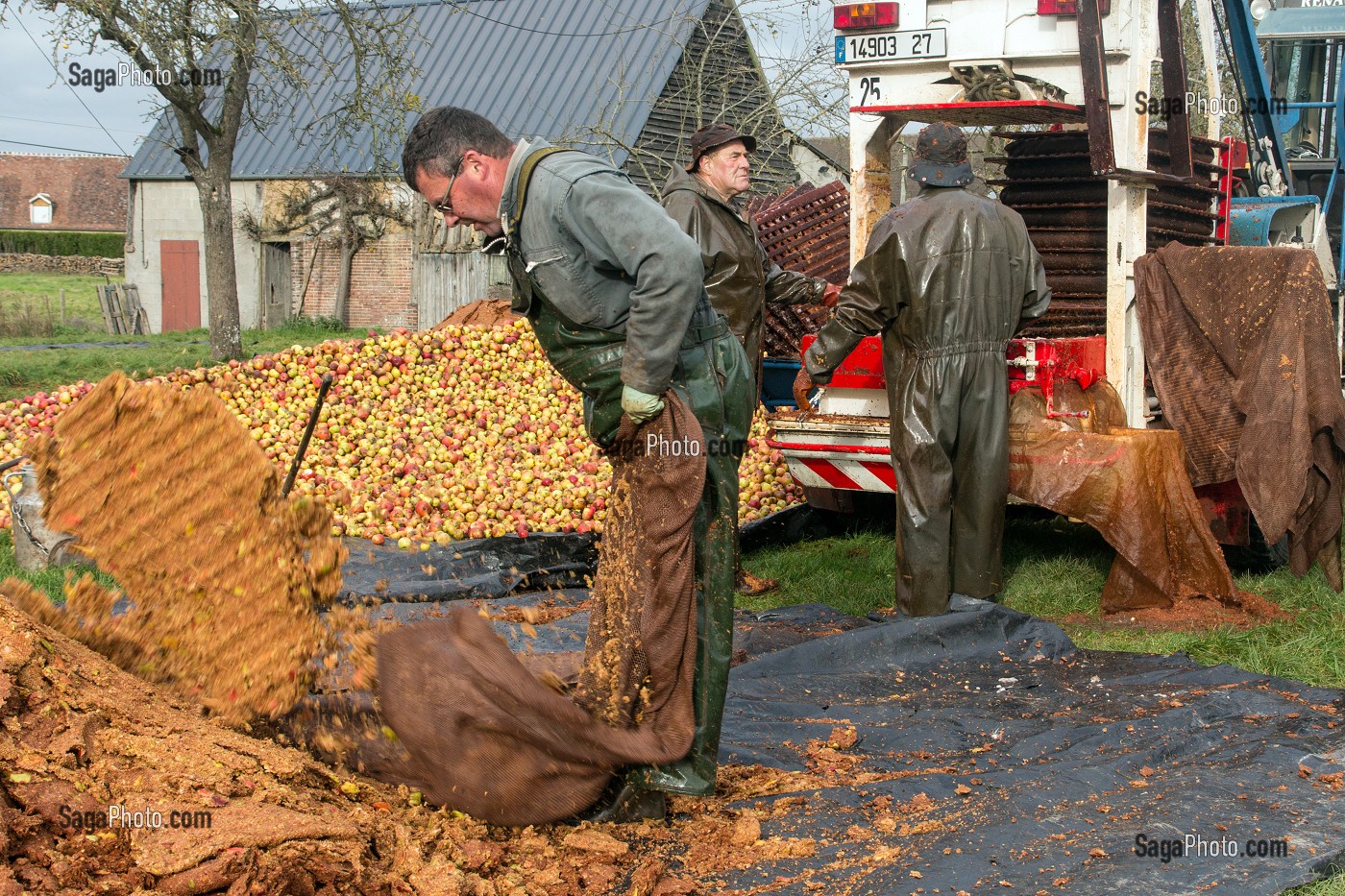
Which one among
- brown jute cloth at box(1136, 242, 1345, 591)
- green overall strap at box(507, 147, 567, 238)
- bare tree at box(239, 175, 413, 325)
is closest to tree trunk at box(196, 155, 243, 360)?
bare tree at box(239, 175, 413, 325)

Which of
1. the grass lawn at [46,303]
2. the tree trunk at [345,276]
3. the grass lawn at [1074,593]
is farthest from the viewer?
the tree trunk at [345,276]

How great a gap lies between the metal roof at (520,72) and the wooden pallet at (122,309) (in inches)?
129

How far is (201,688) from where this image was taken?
3.55m

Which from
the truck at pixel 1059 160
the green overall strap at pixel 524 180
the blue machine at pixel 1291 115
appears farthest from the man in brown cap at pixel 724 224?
the blue machine at pixel 1291 115

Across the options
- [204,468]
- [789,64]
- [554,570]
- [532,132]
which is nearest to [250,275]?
[532,132]

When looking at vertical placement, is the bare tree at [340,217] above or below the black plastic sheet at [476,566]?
above

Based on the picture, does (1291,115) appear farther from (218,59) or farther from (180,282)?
(180,282)

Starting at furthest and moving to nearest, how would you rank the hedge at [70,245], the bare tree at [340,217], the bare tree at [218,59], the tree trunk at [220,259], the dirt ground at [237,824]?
1. the hedge at [70,245]
2. the bare tree at [340,217]
3. the tree trunk at [220,259]
4. the bare tree at [218,59]
5. the dirt ground at [237,824]

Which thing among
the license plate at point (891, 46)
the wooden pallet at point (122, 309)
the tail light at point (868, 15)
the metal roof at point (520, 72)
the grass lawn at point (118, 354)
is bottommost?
the grass lawn at point (118, 354)

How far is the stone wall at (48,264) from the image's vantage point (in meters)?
45.6

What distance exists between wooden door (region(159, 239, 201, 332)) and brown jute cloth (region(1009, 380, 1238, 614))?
27040mm

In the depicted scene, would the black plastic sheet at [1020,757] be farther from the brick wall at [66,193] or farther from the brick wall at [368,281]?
the brick wall at [66,193]

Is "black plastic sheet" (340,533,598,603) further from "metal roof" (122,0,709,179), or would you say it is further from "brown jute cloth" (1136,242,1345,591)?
"metal roof" (122,0,709,179)

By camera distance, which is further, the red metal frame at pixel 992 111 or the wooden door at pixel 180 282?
the wooden door at pixel 180 282
